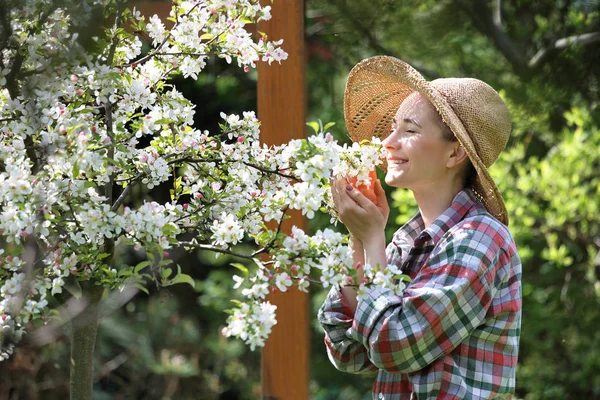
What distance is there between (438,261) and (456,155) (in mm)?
244

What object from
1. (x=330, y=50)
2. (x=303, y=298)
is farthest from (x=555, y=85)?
(x=303, y=298)

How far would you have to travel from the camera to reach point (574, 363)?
3938mm

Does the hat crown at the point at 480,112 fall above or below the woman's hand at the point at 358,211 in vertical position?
above

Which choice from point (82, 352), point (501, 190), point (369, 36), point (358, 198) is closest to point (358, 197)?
point (358, 198)

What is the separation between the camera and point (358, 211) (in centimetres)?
154

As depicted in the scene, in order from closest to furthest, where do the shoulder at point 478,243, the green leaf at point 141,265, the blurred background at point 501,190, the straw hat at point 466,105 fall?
the green leaf at point 141,265, the shoulder at point 478,243, the straw hat at point 466,105, the blurred background at point 501,190

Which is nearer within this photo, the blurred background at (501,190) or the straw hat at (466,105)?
the straw hat at (466,105)

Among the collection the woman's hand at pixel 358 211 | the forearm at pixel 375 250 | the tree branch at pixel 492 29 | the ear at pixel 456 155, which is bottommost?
the forearm at pixel 375 250

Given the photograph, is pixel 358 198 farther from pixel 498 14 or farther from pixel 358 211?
pixel 498 14

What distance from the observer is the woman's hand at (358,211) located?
5.06 ft

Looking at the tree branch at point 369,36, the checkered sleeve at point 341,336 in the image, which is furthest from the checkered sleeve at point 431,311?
the tree branch at point 369,36

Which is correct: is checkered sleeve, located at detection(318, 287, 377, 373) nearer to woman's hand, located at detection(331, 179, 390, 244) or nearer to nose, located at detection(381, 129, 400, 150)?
woman's hand, located at detection(331, 179, 390, 244)

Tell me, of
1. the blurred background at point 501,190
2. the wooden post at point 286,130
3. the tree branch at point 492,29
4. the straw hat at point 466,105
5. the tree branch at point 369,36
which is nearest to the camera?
the straw hat at point 466,105

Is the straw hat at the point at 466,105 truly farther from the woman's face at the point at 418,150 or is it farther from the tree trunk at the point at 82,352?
the tree trunk at the point at 82,352
